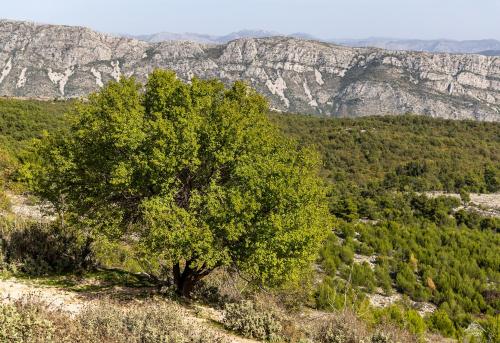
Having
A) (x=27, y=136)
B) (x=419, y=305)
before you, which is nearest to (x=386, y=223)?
(x=419, y=305)

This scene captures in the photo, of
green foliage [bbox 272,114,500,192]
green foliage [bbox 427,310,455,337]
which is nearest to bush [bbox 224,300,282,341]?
green foliage [bbox 427,310,455,337]

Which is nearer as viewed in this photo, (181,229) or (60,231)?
(181,229)

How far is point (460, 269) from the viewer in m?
27.8

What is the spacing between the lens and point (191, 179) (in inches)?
559

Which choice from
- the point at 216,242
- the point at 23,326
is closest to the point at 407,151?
the point at 216,242

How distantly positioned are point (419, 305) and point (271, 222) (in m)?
16.2

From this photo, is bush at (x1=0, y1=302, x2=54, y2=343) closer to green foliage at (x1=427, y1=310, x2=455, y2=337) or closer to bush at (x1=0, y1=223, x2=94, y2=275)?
bush at (x1=0, y1=223, x2=94, y2=275)

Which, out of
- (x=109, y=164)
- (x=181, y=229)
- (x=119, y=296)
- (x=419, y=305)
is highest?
(x=109, y=164)

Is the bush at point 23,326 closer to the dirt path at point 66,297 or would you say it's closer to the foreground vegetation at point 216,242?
the dirt path at point 66,297

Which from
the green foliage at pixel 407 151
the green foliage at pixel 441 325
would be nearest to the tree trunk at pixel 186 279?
the green foliage at pixel 441 325

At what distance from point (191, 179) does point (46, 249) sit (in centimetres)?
641

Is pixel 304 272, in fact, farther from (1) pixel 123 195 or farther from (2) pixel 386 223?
(2) pixel 386 223

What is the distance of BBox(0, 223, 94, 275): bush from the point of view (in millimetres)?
14898

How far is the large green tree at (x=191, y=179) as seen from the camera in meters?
11.9
